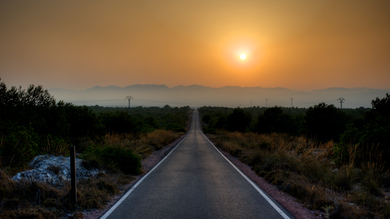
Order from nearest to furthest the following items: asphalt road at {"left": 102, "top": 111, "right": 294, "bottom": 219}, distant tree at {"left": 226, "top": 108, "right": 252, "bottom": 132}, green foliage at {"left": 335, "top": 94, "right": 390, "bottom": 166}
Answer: asphalt road at {"left": 102, "top": 111, "right": 294, "bottom": 219}, green foliage at {"left": 335, "top": 94, "right": 390, "bottom": 166}, distant tree at {"left": 226, "top": 108, "right": 252, "bottom": 132}

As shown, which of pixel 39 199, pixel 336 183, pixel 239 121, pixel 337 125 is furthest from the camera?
pixel 239 121

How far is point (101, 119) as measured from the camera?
969 inches

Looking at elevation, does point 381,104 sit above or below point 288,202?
above

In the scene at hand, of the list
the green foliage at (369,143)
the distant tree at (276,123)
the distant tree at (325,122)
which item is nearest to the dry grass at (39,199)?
the green foliage at (369,143)

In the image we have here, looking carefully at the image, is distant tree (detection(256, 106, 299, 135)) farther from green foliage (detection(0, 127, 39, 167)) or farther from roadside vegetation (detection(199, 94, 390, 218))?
green foliage (detection(0, 127, 39, 167))

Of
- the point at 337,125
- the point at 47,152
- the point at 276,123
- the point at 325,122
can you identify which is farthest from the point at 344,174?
the point at 276,123

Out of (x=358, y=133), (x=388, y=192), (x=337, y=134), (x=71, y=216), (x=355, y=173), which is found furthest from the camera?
(x=337, y=134)

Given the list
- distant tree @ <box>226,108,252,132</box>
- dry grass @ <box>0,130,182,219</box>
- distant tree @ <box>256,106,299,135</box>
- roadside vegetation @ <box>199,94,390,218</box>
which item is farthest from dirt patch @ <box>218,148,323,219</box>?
distant tree @ <box>226,108,252,132</box>

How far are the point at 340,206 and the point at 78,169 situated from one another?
26.5ft

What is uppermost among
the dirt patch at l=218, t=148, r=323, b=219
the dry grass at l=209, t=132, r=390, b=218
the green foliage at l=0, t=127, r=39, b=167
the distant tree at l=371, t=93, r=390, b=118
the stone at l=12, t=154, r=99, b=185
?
the distant tree at l=371, t=93, r=390, b=118

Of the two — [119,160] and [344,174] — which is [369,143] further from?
[119,160]

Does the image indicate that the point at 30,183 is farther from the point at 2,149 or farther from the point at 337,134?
the point at 337,134

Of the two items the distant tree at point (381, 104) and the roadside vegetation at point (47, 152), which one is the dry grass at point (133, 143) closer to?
the roadside vegetation at point (47, 152)

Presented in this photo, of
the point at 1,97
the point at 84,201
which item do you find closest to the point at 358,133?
the point at 84,201
